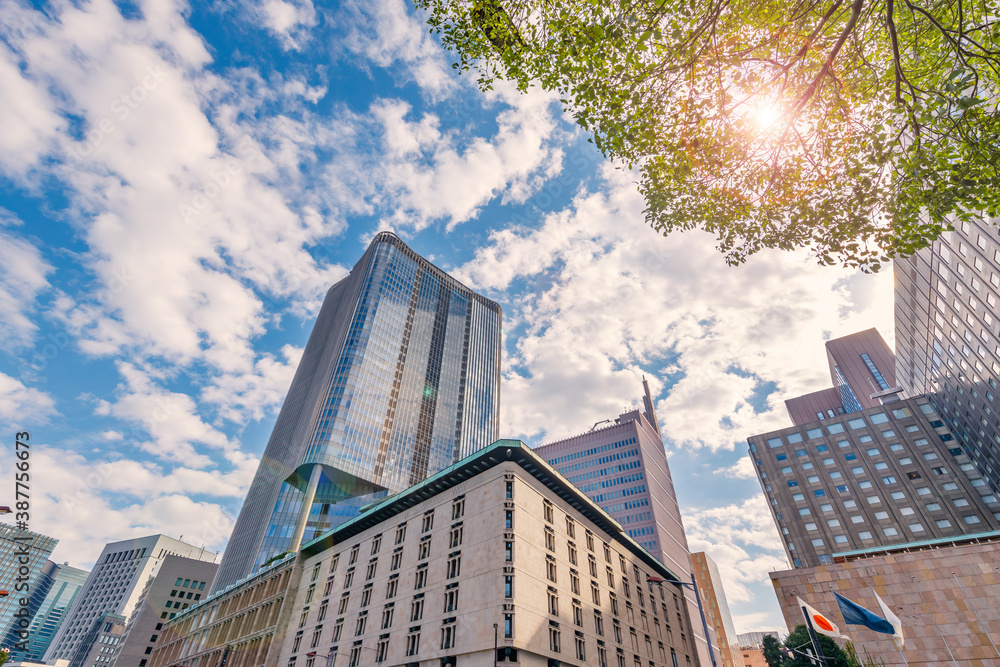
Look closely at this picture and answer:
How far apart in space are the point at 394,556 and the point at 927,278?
8430 cm

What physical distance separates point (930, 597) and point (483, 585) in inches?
1922

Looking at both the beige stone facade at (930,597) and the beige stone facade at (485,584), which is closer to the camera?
the beige stone facade at (485,584)

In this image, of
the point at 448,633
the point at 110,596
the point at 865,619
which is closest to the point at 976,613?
the point at 865,619

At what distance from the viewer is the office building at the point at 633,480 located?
113 metres

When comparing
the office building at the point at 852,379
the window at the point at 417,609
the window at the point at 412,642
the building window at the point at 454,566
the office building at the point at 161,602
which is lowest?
the window at the point at 412,642

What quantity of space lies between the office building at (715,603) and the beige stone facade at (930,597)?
66065 millimetres

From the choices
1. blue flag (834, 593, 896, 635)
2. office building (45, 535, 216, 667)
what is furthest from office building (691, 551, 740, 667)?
office building (45, 535, 216, 667)

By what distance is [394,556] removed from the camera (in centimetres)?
4597

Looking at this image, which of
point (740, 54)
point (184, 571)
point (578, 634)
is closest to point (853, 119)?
point (740, 54)

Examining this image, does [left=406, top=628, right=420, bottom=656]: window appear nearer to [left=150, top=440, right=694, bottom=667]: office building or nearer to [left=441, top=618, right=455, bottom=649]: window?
[left=150, top=440, right=694, bottom=667]: office building

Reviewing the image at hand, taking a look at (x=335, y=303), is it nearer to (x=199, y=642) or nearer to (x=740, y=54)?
(x=199, y=642)

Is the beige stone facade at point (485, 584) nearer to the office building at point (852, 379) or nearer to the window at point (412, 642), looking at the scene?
the window at point (412, 642)

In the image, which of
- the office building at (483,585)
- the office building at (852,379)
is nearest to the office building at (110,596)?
the office building at (483,585)

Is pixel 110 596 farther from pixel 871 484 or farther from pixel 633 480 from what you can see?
pixel 871 484
